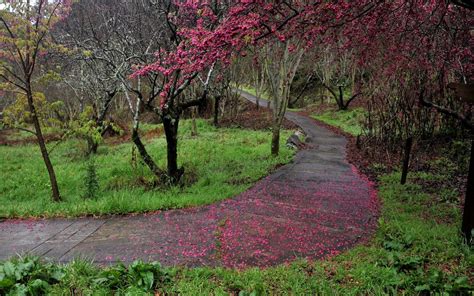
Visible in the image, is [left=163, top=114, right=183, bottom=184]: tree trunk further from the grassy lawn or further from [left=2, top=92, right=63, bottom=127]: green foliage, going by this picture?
the grassy lawn

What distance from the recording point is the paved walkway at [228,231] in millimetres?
4875

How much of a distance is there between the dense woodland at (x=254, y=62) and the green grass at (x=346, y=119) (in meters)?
0.46

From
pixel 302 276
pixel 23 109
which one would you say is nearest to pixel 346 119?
pixel 23 109

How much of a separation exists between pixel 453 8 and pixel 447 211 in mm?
5393

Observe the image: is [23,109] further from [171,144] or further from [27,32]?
[171,144]

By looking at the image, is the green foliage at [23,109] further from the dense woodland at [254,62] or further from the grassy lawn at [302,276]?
the grassy lawn at [302,276]

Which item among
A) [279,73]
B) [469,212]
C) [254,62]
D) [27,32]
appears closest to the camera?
[469,212]

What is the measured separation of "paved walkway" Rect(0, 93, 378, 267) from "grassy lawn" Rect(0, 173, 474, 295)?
0.40 m

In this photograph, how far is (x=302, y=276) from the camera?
4.04 m

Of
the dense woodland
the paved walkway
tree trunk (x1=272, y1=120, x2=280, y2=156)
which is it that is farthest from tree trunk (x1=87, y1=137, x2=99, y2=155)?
the paved walkway

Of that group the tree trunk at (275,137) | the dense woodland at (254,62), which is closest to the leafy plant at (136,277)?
the dense woodland at (254,62)

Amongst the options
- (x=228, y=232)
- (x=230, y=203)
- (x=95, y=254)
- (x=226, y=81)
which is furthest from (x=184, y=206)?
(x=226, y=81)

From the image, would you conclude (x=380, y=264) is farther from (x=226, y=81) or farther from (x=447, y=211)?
(x=226, y=81)

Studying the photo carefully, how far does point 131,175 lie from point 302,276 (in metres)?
7.45
